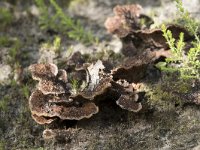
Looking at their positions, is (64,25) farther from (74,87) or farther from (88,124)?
(88,124)

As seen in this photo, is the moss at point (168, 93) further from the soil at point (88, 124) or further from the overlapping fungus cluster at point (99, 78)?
the overlapping fungus cluster at point (99, 78)

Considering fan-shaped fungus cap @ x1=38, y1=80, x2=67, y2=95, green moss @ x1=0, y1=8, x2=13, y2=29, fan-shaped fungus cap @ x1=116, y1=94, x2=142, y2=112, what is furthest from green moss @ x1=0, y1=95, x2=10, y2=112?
green moss @ x1=0, y1=8, x2=13, y2=29

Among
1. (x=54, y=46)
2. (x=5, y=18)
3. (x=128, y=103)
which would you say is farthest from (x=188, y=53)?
(x=5, y=18)

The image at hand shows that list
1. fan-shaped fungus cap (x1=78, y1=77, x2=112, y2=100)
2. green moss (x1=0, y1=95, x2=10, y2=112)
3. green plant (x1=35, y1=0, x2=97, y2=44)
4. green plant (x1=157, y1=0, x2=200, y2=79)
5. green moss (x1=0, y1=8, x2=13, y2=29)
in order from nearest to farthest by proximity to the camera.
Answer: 1. green plant (x1=157, y1=0, x2=200, y2=79)
2. fan-shaped fungus cap (x1=78, y1=77, x2=112, y2=100)
3. green moss (x1=0, y1=95, x2=10, y2=112)
4. green plant (x1=35, y1=0, x2=97, y2=44)
5. green moss (x1=0, y1=8, x2=13, y2=29)

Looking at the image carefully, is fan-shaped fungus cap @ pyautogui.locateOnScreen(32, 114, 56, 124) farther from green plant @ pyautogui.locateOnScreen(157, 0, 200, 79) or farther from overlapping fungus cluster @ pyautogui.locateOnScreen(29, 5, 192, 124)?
green plant @ pyautogui.locateOnScreen(157, 0, 200, 79)

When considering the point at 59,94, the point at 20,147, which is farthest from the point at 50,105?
the point at 20,147
